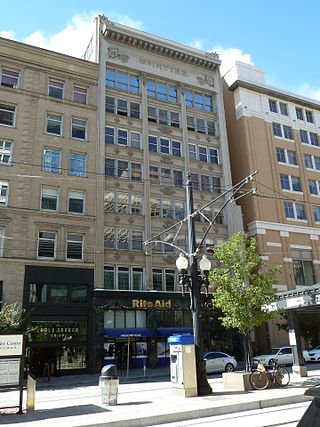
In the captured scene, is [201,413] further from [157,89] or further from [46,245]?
[157,89]

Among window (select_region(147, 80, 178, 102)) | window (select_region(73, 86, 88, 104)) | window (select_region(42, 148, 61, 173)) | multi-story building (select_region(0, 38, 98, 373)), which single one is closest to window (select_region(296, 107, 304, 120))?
window (select_region(147, 80, 178, 102))

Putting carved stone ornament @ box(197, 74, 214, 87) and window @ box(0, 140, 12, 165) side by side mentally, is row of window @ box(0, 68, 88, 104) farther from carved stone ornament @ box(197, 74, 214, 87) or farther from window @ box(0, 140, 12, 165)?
carved stone ornament @ box(197, 74, 214, 87)

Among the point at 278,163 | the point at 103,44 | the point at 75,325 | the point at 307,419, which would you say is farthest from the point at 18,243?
the point at 307,419

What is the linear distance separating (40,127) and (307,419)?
3412 centimetres

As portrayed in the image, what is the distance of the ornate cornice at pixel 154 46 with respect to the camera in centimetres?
3919

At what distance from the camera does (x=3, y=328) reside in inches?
923

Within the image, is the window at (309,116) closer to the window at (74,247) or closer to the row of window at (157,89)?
the row of window at (157,89)

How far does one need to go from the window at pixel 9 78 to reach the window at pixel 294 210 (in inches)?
1085

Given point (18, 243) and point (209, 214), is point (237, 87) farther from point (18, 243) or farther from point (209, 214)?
point (18, 243)

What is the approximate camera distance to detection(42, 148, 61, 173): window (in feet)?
110

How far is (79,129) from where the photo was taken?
36281 mm

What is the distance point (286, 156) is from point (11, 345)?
37834 millimetres

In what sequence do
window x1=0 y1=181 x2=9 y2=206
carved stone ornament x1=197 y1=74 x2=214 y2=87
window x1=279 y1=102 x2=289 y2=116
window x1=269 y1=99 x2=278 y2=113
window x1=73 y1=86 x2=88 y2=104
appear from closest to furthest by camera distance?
window x1=0 y1=181 x2=9 y2=206 < window x1=73 y1=86 x2=88 y2=104 < carved stone ornament x1=197 y1=74 x2=214 y2=87 < window x1=269 y1=99 x2=278 y2=113 < window x1=279 y1=102 x2=289 y2=116

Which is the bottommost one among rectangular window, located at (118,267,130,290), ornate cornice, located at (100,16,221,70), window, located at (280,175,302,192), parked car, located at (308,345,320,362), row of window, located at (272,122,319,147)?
parked car, located at (308,345,320,362)
